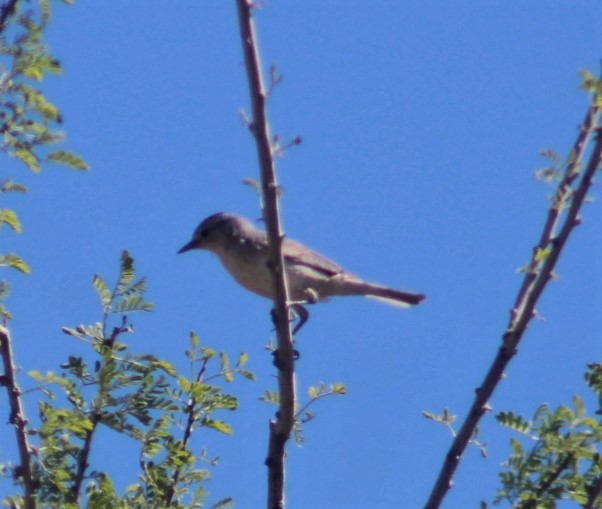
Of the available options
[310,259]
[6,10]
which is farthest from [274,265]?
[310,259]

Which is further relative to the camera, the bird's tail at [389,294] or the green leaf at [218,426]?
the bird's tail at [389,294]

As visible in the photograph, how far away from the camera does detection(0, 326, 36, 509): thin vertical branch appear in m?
3.70

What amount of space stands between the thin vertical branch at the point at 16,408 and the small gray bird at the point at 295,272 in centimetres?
342

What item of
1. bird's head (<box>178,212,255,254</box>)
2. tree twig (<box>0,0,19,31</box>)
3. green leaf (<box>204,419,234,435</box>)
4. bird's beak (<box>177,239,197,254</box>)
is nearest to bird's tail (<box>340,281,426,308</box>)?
bird's head (<box>178,212,255,254</box>)

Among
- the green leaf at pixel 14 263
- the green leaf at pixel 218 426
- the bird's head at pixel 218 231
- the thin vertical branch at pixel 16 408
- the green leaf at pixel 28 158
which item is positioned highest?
the bird's head at pixel 218 231

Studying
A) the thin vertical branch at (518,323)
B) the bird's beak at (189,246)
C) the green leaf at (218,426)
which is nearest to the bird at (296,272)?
the bird's beak at (189,246)

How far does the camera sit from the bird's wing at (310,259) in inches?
294

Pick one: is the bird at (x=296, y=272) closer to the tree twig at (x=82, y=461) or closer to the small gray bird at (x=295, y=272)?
the small gray bird at (x=295, y=272)

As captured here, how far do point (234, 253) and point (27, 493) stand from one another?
168 inches

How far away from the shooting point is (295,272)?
7.30 metres

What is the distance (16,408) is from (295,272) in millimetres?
3701

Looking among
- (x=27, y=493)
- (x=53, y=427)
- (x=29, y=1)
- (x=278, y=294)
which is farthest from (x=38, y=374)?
(x=29, y=1)

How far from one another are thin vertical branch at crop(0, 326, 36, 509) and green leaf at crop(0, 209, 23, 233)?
2.18ft

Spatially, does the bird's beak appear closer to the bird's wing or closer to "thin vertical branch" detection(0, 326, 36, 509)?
the bird's wing
